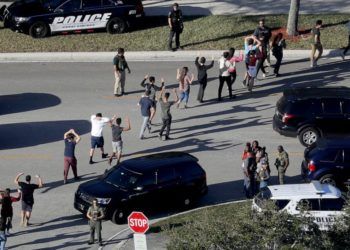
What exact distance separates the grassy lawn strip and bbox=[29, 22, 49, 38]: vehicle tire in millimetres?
230

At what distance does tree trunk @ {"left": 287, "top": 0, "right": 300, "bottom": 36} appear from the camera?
38.4 metres

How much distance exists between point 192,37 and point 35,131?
10.5 meters

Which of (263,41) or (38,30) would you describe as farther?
(38,30)

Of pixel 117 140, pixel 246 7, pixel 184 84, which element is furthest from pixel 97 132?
pixel 246 7

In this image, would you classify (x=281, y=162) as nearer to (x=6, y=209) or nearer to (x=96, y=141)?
(x=96, y=141)

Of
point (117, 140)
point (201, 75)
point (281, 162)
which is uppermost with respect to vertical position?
point (201, 75)

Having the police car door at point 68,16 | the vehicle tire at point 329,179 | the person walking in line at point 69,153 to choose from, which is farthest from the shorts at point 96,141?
the police car door at point 68,16

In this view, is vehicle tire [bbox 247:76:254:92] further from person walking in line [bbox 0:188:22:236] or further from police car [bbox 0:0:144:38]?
person walking in line [bbox 0:188:22:236]

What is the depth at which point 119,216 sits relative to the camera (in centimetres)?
2455

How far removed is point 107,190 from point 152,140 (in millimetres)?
5509

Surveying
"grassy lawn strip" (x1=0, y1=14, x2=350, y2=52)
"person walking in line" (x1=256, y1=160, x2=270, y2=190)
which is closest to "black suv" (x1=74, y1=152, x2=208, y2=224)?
"person walking in line" (x1=256, y1=160, x2=270, y2=190)

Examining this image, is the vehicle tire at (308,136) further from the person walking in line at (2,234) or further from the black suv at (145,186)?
the person walking in line at (2,234)

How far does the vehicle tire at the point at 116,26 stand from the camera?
131 ft

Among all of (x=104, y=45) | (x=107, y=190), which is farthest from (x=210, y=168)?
(x=104, y=45)
